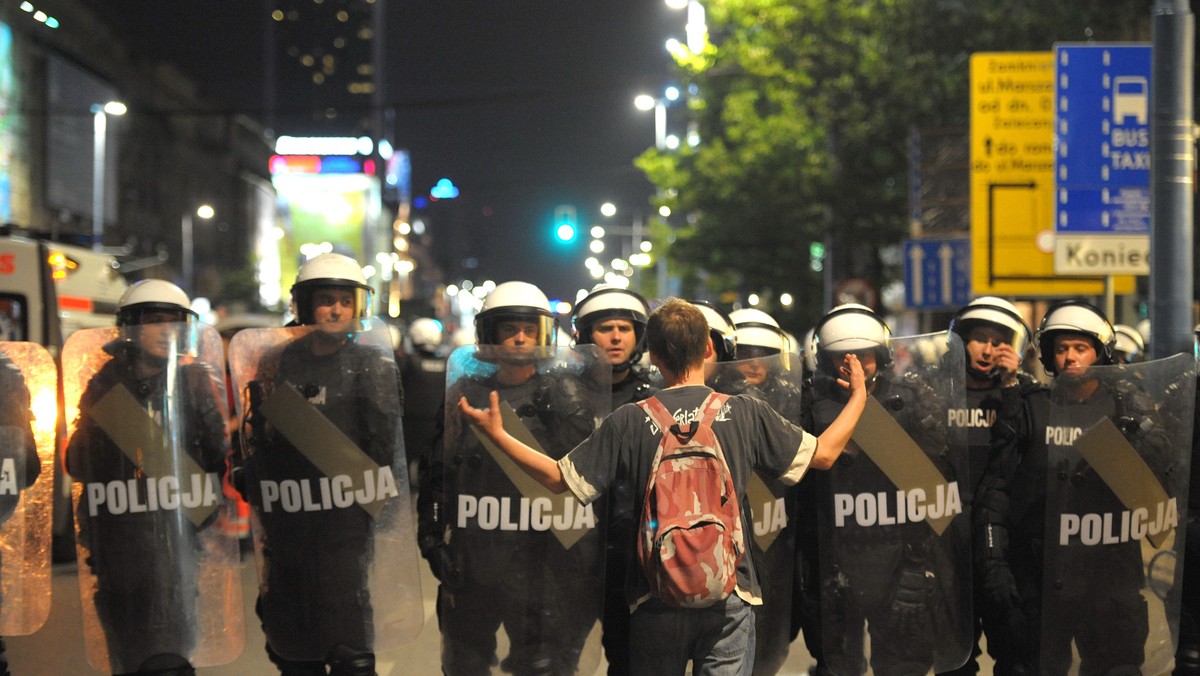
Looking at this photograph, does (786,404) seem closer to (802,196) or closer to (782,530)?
(782,530)

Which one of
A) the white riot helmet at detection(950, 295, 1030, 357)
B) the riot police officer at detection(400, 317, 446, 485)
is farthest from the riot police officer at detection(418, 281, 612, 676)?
the riot police officer at detection(400, 317, 446, 485)

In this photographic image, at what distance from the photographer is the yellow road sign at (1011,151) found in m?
14.0

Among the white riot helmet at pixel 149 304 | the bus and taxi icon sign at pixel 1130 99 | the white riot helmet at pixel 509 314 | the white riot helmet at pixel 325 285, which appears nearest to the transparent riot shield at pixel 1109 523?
the white riot helmet at pixel 509 314

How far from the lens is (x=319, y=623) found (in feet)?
17.3

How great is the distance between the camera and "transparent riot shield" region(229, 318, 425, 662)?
528 cm

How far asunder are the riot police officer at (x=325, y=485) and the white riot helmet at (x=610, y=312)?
3.11 feet

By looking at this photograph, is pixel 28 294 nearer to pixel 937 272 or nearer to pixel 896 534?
pixel 896 534

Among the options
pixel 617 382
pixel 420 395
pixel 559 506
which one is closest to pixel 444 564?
pixel 559 506

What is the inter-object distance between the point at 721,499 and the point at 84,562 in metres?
2.76

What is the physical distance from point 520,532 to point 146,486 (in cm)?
161

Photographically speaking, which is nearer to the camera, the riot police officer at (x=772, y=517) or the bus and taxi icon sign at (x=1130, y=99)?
the riot police officer at (x=772, y=517)

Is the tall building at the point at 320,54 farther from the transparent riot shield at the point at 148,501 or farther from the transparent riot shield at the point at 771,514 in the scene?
the transparent riot shield at the point at 771,514

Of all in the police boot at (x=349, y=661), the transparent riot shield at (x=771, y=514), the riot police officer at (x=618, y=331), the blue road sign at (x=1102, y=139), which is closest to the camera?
the transparent riot shield at (x=771, y=514)

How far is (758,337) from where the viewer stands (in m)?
6.60
